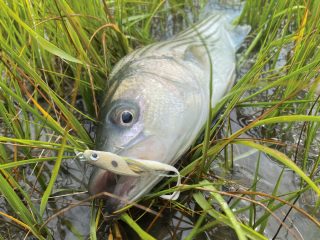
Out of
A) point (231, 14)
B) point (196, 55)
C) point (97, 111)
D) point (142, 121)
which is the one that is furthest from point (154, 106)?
point (231, 14)

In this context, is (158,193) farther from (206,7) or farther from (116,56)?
(206,7)

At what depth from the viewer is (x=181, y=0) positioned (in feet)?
12.0

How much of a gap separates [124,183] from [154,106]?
467mm

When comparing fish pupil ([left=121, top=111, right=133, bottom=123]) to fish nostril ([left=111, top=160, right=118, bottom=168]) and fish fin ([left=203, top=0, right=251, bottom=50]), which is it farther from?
fish fin ([left=203, top=0, right=251, bottom=50])

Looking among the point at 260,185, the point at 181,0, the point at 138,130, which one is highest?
the point at 181,0

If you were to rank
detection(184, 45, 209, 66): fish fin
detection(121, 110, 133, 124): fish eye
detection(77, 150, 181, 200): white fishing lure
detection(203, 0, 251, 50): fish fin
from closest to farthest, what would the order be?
detection(77, 150, 181, 200): white fishing lure, detection(121, 110, 133, 124): fish eye, detection(184, 45, 209, 66): fish fin, detection(203, 0, 251, 50): fish fin

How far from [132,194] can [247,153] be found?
2.55 ft

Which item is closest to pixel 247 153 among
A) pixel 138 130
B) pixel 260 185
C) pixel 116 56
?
pixel 260 185

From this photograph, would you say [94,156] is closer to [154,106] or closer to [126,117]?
[126,117]

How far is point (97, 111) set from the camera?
2.31 metres

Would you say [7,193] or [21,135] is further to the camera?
[21,135]

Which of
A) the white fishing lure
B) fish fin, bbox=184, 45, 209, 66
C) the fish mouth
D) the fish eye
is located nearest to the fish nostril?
the white fishing lure

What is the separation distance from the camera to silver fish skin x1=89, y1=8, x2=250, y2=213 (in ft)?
5.81

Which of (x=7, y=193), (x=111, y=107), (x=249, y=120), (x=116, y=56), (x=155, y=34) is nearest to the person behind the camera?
(x=7, y=193)
